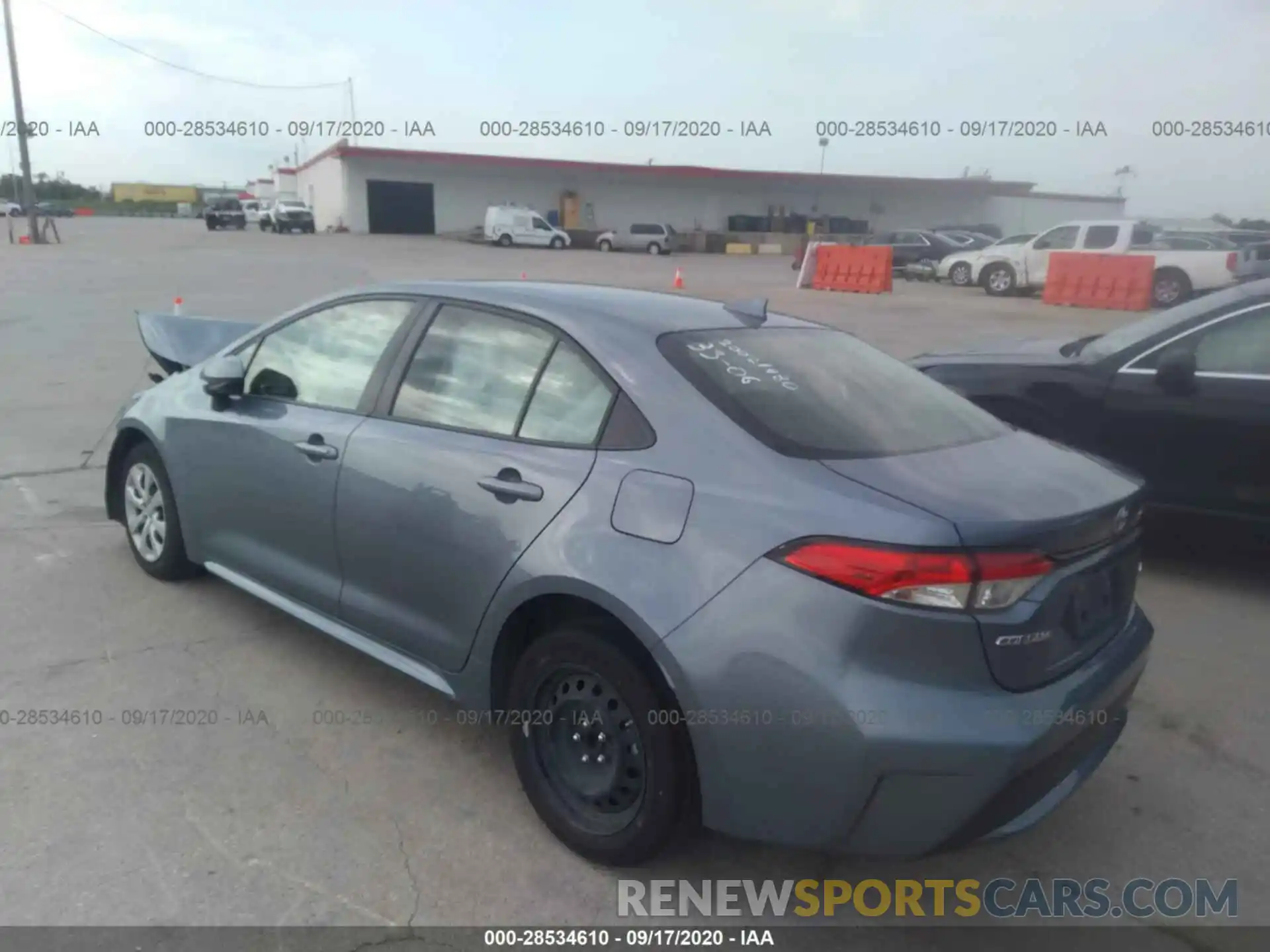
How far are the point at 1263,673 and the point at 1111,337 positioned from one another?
228 cm

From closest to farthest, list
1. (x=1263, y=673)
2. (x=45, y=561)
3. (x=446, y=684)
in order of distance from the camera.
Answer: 1. (x=446, y=684)
2. (x=1263, y=673)
3. (x=45, y=561)

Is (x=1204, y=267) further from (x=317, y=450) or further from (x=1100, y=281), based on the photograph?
(x=317, y=450)

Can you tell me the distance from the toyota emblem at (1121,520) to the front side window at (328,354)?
2.41 metres

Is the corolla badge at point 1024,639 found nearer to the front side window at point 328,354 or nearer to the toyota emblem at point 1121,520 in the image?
the toyota emblem at point 1121,520

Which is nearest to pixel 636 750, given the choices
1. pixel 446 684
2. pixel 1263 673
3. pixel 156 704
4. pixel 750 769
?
pixel 750 769

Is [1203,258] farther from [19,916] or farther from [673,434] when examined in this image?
[19,916]

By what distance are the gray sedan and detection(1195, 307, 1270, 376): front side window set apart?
8.33ft

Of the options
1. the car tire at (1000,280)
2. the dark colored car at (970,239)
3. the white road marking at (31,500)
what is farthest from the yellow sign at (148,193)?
the white road marking at (31,500)

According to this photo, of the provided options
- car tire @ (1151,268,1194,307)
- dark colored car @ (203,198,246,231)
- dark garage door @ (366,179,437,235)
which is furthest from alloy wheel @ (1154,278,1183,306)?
dark colored car @ (203,198,246,231)

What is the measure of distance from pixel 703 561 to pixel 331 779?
62.2 inches

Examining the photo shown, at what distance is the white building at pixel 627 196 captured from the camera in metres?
53.0

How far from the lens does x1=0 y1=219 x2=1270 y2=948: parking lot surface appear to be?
109 inches

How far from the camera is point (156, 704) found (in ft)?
12.2

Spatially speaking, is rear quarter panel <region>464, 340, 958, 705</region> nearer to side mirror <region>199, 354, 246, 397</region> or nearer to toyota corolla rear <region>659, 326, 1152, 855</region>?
toyota corolla rear <region>659, 326, 1152, 855</region>
